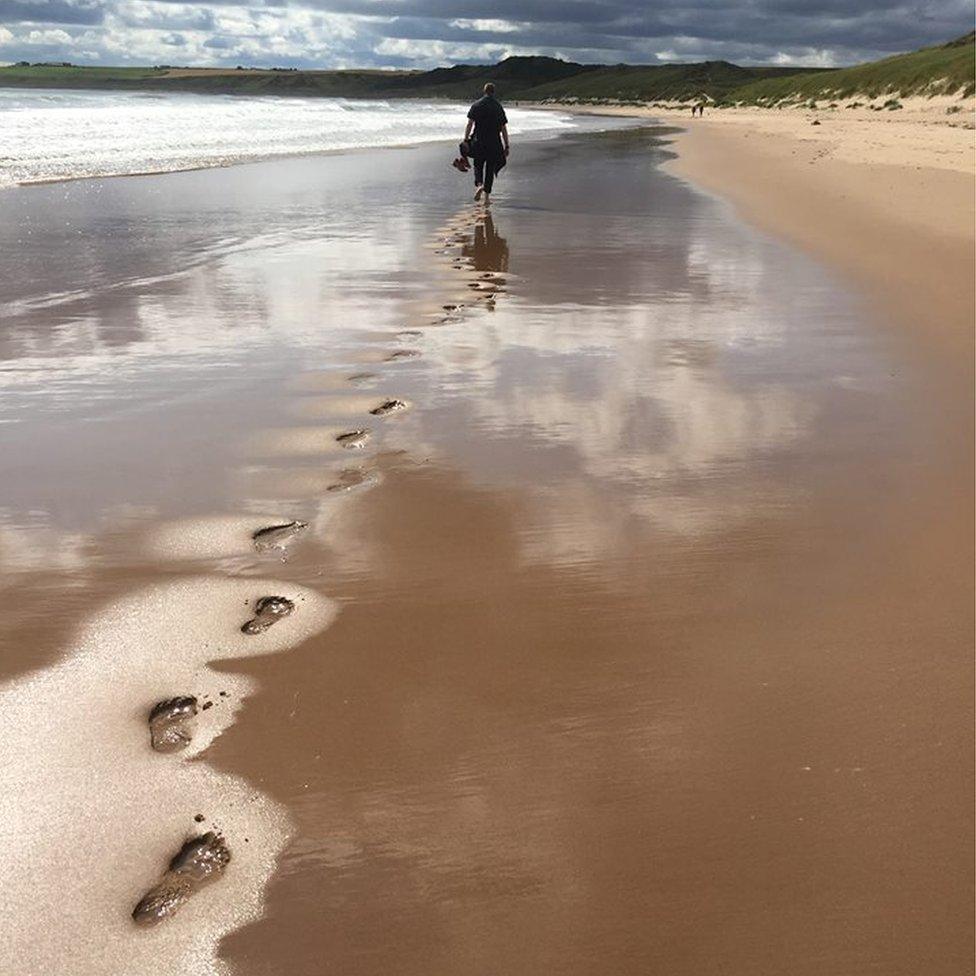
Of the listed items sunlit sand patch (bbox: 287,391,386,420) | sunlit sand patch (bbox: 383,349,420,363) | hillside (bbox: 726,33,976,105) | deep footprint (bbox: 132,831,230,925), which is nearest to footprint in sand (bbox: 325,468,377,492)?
sunlit sand patch (bbox: 287,391,386,420)

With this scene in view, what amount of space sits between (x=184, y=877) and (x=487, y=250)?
28.5 ft

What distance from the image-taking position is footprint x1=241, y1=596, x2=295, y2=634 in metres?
3.00

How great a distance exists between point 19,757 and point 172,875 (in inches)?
22.5

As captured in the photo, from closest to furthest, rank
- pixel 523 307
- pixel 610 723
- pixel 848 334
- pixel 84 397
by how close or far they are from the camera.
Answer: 1. pixel 610 723
2. pixel 84 397
3. pixel 848 334
4. pixel 523 307

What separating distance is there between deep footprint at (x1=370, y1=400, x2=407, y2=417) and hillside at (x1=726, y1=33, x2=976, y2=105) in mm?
44631

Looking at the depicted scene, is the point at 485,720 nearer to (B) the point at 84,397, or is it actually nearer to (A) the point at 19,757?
(A) the point at 19,757

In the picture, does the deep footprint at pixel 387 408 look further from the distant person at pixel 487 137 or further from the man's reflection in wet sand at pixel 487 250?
the distant person at pixel 487 137

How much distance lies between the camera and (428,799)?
2.27m

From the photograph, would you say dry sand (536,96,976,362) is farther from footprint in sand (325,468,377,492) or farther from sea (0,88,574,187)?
sea (0,88,574,187)

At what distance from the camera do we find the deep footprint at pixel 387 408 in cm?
496

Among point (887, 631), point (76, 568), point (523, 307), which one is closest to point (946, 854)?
point (887, 631)

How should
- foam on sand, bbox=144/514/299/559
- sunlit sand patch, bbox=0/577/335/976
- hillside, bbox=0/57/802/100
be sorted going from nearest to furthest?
1. sunlit sand patch, bbox=0/577/335/976
2. foam on sand, bbox=144/514/299/559
3. hillside, bbox=0/57/802/100

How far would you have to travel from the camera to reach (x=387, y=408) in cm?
503

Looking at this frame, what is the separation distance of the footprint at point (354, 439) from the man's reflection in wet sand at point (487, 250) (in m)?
4.65
